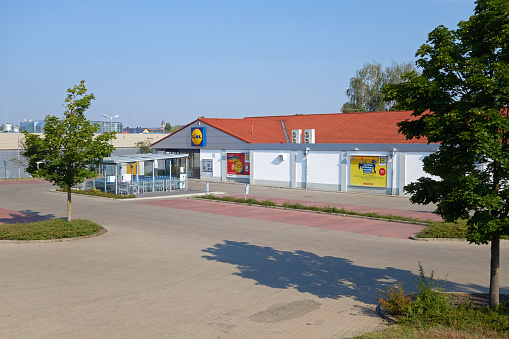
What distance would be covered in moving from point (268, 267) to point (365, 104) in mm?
65046

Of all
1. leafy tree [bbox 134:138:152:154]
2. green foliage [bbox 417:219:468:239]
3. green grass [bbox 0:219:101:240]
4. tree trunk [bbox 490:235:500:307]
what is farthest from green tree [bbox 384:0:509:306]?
leafy tree [bbox 134:138:152:154]

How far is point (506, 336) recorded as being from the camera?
26.5ft

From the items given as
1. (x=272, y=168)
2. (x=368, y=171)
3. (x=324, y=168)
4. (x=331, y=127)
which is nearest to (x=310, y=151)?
(x=324, y=168)

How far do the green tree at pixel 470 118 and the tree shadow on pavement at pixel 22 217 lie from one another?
1856cm

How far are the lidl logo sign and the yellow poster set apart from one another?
1710cm

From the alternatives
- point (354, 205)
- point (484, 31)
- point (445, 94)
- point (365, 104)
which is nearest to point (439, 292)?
point (445, 94)

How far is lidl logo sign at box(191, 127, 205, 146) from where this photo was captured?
47.8m

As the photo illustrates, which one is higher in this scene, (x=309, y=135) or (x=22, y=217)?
(x=309, y=135)

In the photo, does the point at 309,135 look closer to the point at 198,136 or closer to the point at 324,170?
the point at 324,170

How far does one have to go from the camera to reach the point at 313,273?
12.9m

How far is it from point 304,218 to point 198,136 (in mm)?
26657

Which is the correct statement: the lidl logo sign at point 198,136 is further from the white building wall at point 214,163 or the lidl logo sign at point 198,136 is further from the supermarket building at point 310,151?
the white building wall at point 214,163

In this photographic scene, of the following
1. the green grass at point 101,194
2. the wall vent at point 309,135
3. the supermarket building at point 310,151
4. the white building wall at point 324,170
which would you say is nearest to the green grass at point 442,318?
the supermarket building at point 310,151

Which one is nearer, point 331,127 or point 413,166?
point 413,166
